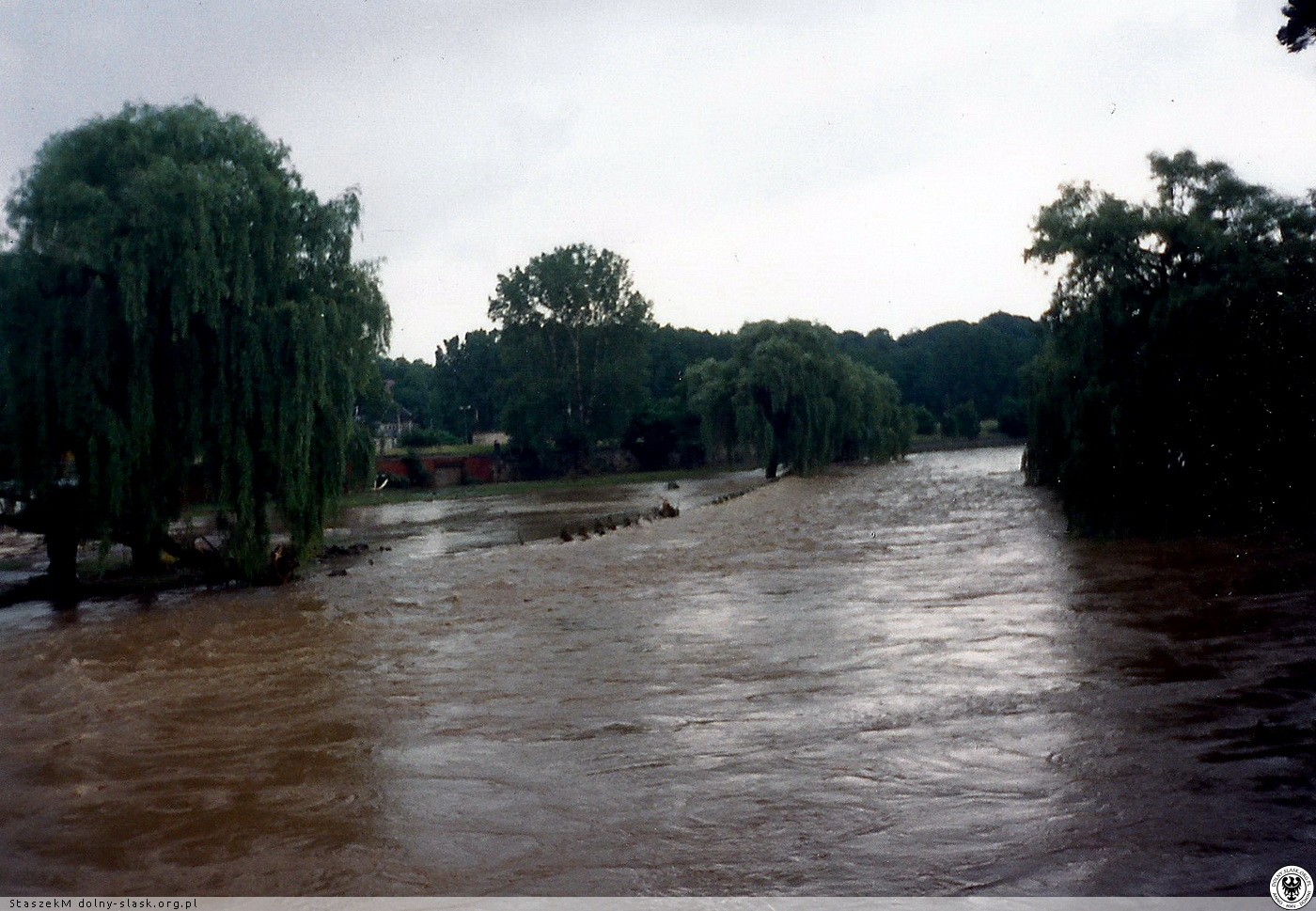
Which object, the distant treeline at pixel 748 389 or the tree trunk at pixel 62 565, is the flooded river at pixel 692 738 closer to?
the tree trunk at pixel 62 565

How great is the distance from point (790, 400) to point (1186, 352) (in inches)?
1239

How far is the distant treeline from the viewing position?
51.1 m

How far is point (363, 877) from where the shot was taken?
238 inches

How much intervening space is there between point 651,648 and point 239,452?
9236 mm

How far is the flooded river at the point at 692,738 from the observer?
19.7ft

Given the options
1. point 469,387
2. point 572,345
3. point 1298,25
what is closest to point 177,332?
point 1298,25

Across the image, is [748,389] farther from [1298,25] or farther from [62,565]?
[1298,25]

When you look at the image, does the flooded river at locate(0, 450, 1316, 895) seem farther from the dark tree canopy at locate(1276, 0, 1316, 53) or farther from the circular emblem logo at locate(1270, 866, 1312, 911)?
the dark tree canopy at locate(1276, 0, 1316, 53)

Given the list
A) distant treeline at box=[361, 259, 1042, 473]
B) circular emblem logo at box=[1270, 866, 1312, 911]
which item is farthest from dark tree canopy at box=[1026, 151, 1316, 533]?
distant treeline at box=[361, 259, 1042, 473]

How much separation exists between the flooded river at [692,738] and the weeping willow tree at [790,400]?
33.0m

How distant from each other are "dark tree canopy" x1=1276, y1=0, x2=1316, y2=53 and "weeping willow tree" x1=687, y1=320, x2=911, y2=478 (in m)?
41.3

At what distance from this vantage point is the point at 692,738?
8.58 m

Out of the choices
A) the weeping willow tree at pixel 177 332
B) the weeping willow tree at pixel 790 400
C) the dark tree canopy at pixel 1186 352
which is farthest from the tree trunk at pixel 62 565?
the weeping willow tree at pixel 790 400

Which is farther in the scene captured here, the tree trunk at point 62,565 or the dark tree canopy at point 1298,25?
the tree trunk at point 62,565
